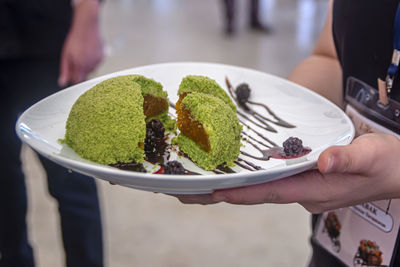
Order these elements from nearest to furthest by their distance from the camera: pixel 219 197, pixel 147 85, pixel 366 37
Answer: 1. pixel 219 197
2. pixel 366 37
3. pixel 147 85

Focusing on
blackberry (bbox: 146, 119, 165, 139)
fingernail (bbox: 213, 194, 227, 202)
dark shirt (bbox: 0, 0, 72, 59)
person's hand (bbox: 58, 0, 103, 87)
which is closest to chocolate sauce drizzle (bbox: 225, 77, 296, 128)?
blackberry (bbox: 146, 119, 165, 139)

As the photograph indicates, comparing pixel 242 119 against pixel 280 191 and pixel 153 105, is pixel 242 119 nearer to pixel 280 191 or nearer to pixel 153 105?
pixel 153 105

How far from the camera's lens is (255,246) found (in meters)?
2.20

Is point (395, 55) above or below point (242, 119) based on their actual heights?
above

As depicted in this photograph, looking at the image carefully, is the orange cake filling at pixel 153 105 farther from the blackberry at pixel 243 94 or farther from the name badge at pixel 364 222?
the name badge at pixel 364 222

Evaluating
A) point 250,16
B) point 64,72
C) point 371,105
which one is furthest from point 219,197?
point 250,16

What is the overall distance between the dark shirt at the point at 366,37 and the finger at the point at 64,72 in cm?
89

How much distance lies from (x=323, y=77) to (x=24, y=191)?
117 cm

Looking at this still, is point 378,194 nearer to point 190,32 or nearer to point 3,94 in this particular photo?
point 3,94

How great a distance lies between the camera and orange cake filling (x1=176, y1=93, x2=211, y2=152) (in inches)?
38.7

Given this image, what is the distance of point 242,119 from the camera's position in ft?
3.80

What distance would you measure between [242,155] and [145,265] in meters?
1.27

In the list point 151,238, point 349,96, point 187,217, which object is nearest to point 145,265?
point 151,238

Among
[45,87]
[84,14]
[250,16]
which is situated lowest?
[250,16]
